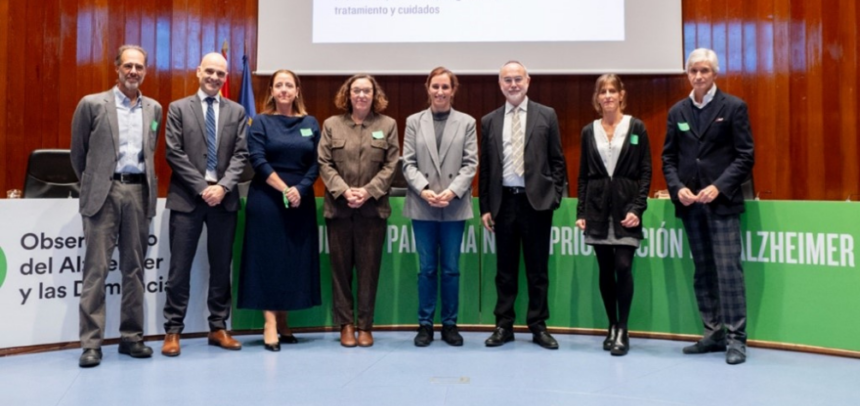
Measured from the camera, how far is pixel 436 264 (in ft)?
12.5

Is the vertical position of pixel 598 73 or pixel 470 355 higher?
pixel 598 73

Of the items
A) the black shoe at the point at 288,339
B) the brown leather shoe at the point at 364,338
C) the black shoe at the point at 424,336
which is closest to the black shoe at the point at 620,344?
the black shoe at the point at 424,336

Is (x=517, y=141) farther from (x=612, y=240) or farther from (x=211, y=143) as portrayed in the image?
(x=211, y=143)

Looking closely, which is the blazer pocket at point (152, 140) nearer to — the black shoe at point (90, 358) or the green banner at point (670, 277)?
the green banner at point (670, 277)

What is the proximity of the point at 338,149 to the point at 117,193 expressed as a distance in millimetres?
1158

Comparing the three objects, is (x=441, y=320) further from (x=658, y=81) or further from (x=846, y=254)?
(x=658, y=81)

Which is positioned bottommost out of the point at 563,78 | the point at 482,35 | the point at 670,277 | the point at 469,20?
the point at 670,277

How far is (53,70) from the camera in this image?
5836mm

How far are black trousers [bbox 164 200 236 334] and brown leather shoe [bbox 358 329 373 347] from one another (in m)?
0.75

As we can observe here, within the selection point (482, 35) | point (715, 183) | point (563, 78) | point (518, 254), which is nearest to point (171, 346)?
point (518, 254)

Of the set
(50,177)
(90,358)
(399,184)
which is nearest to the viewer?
(90,358)

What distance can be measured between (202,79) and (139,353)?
4.86ft

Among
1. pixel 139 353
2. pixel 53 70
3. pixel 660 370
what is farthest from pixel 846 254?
pixel 53 70

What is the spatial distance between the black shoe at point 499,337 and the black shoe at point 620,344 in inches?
22.4
